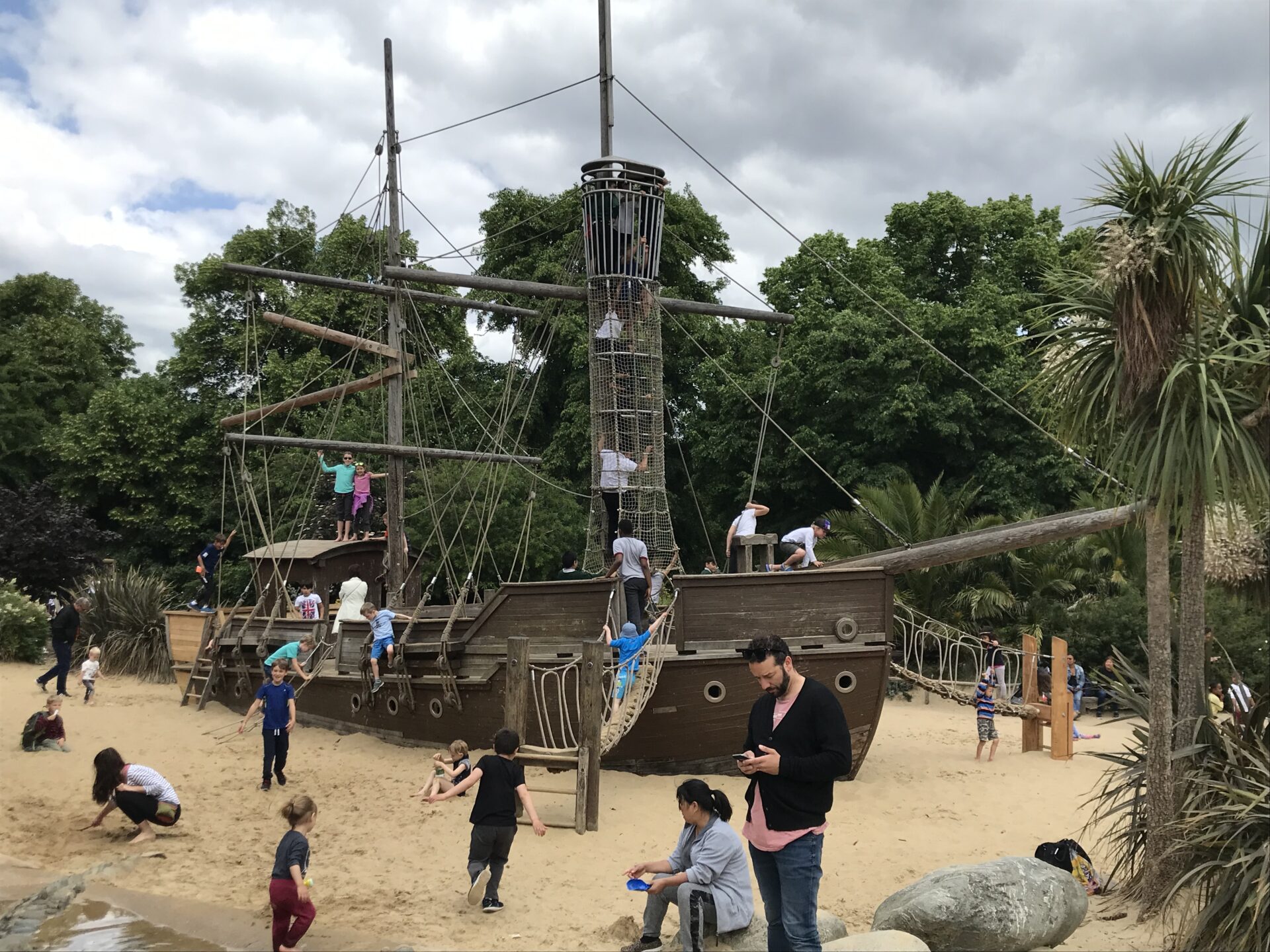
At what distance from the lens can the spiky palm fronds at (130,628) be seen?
2180cm

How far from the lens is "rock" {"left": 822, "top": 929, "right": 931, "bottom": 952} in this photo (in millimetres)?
5918

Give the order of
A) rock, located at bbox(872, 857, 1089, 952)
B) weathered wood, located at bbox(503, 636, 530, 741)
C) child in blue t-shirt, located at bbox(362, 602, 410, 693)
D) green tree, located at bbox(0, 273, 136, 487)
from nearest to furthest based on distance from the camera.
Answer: rock, located at bbox(872, 857, 1089, 952) < weathered wood, located at bbox(503, 636, 530, 741) < child in blue t-shirt, located at bbox(362, 602, 410, 693) < green tree, located at bbox(0, 273, 136, 487)

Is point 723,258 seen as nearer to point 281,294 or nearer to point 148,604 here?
point 281,294

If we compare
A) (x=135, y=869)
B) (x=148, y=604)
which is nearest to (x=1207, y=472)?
(x=135, y=869)

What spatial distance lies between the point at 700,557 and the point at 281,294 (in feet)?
46.4

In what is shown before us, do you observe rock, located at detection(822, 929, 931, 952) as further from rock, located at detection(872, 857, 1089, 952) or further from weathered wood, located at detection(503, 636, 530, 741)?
A: weathered wood, located at detection(503, 636, 530, 741)

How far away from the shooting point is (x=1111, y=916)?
23.8 feet

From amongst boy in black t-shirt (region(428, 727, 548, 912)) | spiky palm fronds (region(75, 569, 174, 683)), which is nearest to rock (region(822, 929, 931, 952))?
boy in black t-shirt (region(428, 727, 548, 912))

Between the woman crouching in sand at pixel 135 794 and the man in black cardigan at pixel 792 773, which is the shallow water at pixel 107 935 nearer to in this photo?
the woman crouching in sand at pixel 135 794

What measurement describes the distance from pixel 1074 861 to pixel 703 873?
128 inches

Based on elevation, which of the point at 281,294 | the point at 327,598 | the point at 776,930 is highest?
the point at 281,294

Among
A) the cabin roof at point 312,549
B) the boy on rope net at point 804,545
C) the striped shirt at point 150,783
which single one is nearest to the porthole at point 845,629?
the boy on rope net at point 804,545

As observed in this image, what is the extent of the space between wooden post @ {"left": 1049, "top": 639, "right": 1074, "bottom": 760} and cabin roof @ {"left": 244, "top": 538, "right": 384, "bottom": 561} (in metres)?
11.3

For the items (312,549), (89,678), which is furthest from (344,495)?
(89,678)
